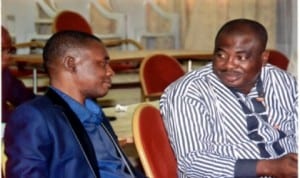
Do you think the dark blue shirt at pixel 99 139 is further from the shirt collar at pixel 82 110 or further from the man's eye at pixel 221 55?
the man's eye at pixel 221 55

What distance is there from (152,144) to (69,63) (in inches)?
13.3

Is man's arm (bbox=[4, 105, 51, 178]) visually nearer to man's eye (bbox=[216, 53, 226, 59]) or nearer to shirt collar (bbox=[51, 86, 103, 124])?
shirt collar (bbox=[51, 86, 103, 124])

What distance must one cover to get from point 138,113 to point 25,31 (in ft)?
12.6

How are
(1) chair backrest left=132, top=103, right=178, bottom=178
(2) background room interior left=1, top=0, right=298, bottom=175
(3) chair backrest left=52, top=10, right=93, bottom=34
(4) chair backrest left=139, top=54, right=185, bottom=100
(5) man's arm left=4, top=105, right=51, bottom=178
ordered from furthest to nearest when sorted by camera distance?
(2) background room interior left=1, top=0, right=298, bottom=175 → (3) chair backrest left=52, top=10, right=93, bottom=34 → (4) chair backrest left=139, top=54, right=185, bottom=100 → (1) chair backrest left=132, top=103, right=178, bottom=178 → (5) man's arm left=4, top=105, right=51, bottom=178

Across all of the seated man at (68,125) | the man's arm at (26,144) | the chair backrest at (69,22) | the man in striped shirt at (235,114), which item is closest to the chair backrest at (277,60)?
Result: the chair backrest at (69,22)

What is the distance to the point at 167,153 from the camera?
2.09 metres

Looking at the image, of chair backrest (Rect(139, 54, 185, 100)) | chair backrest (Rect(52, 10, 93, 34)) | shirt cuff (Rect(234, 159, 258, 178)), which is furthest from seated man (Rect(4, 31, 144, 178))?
chair backrest (Rect(52, 10, 93, 34))

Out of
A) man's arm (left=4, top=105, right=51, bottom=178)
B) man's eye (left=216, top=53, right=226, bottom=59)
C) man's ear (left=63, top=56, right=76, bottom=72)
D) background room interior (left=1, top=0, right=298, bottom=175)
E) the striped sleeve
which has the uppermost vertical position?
man's ear (left=63, top=56, right=76, bottom=72)

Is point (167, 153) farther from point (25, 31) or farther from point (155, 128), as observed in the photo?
point (25, 31)

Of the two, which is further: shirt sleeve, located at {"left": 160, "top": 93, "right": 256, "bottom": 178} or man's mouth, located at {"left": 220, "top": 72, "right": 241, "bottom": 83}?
man's mouth, located at {"left": 220, "top": 72, "right": 241, "bottom": 83}

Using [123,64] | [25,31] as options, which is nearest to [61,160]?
[123,64]

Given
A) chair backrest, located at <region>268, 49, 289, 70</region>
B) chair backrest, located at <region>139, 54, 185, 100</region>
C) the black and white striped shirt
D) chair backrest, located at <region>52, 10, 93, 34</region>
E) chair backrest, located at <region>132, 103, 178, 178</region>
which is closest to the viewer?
chair backrest, located at <region>132, 103, 178, 178</region>

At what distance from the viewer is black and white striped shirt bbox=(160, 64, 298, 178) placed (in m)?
2.01

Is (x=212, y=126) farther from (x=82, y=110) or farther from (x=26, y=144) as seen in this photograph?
(x=26, y=144)
